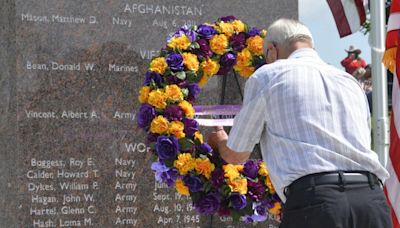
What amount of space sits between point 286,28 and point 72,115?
1.90 metres

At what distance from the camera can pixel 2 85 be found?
4574mm

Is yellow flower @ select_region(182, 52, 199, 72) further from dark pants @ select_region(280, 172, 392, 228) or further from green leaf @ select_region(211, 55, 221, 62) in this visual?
dark pants @ select_region(280, 172, 392, 228)

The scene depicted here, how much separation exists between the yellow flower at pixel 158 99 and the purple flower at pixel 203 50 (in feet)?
1.40

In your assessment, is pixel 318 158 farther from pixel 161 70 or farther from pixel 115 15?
pixel 115 15

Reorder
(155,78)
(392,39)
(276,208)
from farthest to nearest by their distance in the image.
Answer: (392,39) → (276,208) → (155,78)

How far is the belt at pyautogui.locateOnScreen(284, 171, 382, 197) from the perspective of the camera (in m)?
2.95

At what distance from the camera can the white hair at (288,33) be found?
3348 mm

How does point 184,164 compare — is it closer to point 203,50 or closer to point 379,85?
point 203,50

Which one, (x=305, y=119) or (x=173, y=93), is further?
(x=173, y=93)

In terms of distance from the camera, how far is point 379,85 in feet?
19.5

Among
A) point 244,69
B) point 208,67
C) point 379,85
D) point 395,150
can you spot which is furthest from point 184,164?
point 379,85

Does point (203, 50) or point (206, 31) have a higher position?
point (206, 31)

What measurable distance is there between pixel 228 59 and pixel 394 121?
1474 millimetres

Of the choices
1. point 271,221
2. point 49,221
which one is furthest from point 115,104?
point 271,221
